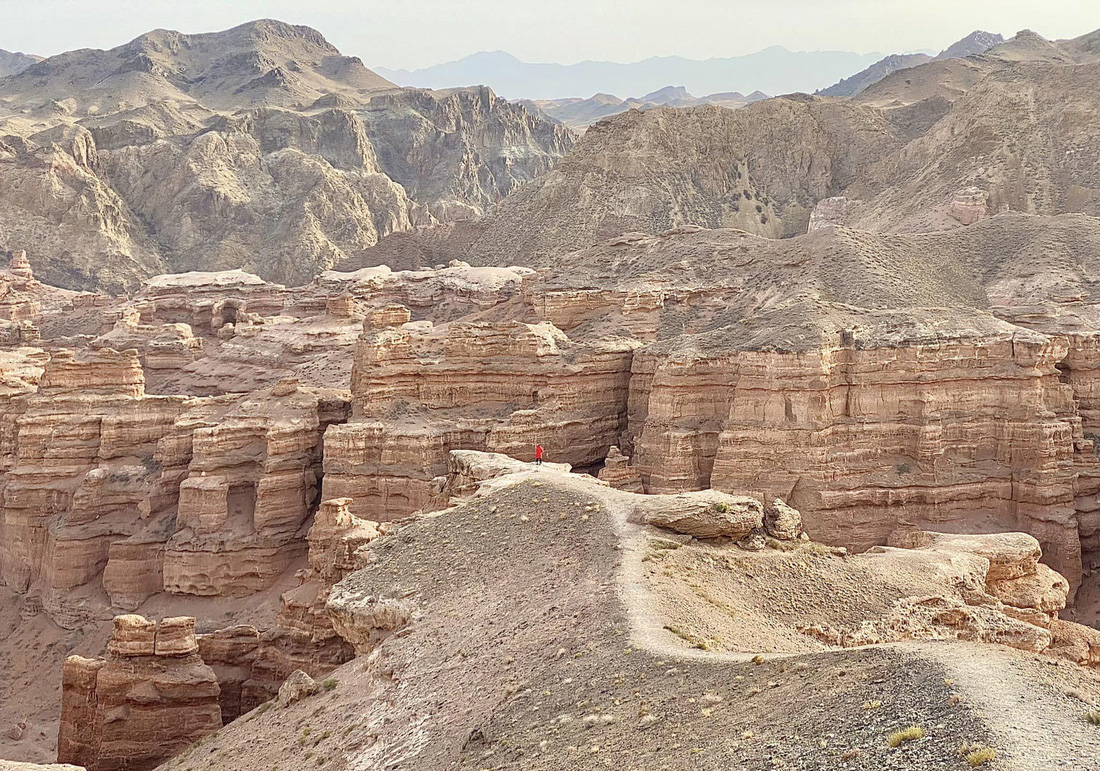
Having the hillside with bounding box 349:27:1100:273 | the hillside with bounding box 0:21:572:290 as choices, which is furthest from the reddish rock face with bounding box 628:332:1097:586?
the hillside with bounding box 0:21:572:290

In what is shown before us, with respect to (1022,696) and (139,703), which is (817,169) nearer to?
(139,703)

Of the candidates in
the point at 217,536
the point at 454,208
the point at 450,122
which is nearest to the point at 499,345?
the point at 217,536

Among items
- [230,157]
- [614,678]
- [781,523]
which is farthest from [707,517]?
[230,157]

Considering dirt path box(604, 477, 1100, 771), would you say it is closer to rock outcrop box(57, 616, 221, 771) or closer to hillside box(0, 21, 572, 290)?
rock outcrop box(57, 616, 221, 771)

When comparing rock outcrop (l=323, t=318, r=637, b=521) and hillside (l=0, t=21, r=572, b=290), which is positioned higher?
hillside (l=0, t=21, r=572, b=290)

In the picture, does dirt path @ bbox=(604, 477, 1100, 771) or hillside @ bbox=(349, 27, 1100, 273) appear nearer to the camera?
dirt path @ bbox=(604, 477, 1100, 771)

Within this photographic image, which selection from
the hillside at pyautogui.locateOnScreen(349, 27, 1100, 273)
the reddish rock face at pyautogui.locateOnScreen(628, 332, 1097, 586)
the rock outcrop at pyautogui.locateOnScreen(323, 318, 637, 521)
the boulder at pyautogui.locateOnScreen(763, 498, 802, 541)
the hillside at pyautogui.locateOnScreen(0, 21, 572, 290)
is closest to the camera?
the boulder at pyautogui.locateOnScreen(763, 498, 802, 541)

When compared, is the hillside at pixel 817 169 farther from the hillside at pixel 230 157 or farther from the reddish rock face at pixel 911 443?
the reddish rock face at pixel 911 443
